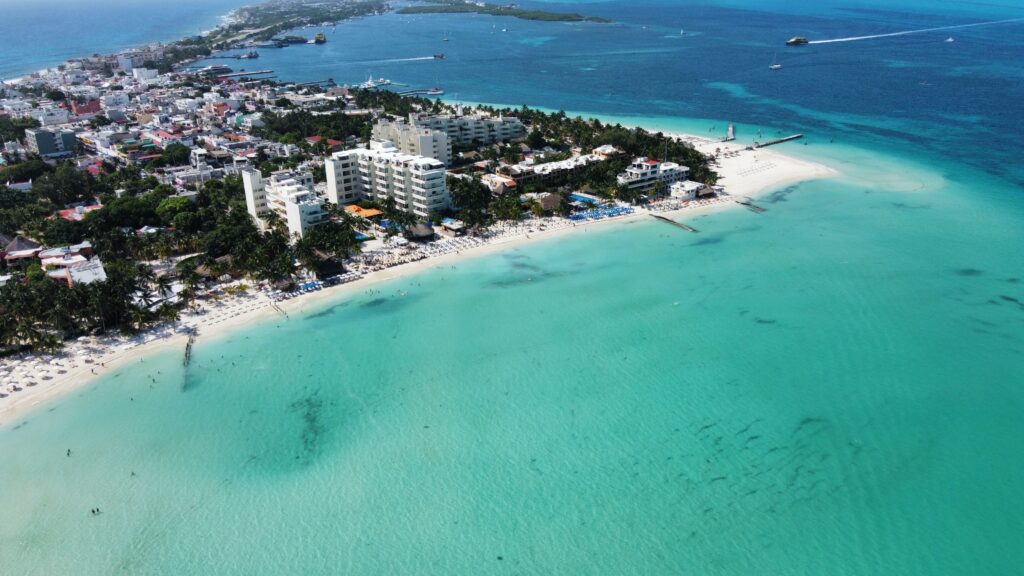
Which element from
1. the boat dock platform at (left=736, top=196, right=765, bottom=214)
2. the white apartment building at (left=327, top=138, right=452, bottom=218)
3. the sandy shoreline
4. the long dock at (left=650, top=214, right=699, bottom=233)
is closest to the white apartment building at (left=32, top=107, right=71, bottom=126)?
the white apartment building at (left=327, top=138, right=452, bottom=218)

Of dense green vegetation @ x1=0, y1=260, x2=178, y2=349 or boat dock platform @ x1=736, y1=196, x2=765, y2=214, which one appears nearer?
dense green vegetation @ x1=0, y1=260, x2=178, y2=349

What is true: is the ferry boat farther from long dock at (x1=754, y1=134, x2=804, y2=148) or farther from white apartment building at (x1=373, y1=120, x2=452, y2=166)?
long dock at (x1=754, y1=134, x2=804, y2=148)

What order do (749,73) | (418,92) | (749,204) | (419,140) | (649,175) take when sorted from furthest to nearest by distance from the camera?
1. (749,73)
2. (418,92)
3. (419,140)
4. (649,175)
5. (749,204)

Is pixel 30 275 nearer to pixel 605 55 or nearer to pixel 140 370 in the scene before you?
pixel 140 370

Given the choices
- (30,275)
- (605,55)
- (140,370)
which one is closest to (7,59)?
(605,55)

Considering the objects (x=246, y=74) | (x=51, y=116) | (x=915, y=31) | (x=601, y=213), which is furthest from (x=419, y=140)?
(x=915, y=31)

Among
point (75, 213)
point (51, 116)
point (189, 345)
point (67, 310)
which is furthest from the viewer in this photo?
point (51, 116)

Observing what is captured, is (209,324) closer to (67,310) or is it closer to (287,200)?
(67,310)
